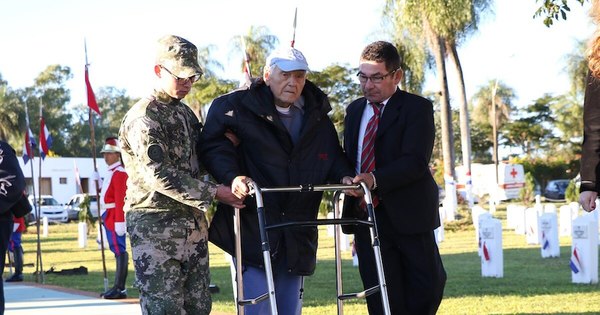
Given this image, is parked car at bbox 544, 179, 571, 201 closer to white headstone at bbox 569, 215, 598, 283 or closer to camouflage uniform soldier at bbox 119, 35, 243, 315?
white headstone at bbox 569, 215, 598, 283

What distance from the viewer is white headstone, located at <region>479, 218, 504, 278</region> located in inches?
553

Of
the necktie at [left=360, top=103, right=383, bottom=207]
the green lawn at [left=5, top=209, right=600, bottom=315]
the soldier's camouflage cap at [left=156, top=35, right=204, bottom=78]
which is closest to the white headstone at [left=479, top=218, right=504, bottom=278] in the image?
the green lawn at [left=5, top=209, right=600, bottom=315]

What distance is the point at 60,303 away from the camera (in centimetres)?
1184

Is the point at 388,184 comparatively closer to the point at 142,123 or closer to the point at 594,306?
the point at 142,123

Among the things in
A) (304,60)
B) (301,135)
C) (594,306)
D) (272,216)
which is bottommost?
(594,306)

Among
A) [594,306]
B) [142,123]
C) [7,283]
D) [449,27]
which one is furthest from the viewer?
[449,27]

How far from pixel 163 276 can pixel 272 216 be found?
69 centimetres

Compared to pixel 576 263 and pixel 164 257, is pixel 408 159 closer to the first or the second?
pixel 164 257

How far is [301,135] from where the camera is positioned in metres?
5.33

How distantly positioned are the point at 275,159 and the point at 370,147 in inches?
30.7

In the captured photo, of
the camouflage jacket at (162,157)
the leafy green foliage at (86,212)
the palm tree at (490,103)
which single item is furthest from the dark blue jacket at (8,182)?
the palm tree at (490,103)

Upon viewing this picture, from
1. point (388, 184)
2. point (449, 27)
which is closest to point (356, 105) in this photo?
point (388, 184)

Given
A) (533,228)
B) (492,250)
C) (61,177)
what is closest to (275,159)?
(492,250)

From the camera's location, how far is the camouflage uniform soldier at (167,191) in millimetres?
5188
